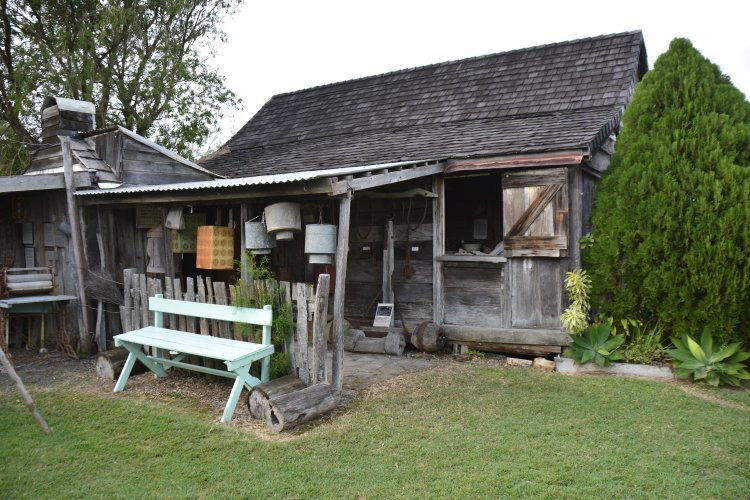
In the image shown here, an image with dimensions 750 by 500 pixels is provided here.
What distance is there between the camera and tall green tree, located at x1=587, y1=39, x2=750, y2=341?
5.88m

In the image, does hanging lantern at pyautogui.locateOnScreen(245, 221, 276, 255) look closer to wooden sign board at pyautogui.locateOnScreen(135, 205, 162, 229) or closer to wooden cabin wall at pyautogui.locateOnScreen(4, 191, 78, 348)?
wooden sign board at pyautogui.locateOnScreen(135, 205, 162, 229)

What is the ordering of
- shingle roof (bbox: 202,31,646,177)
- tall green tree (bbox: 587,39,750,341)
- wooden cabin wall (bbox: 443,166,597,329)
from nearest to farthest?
tall green tree (bbox: 587,39,750,341) < wooden cabin wall (bbox: 443,166,597,329) < shingle roof (bbox: 202,31,646,177)

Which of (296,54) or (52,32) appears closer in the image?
(52,32)

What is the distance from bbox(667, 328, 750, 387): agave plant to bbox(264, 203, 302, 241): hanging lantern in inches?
178

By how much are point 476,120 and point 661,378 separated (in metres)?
5.06

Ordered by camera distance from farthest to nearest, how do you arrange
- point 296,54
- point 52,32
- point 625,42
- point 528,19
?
1. point 296,54
2. point 528,19
3. point 52,32
4. point 625,42

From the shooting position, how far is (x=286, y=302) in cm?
569

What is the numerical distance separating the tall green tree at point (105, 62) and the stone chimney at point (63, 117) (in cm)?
641

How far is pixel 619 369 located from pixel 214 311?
188 inches

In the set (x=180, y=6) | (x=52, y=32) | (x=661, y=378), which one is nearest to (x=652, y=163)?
(x=661, y=378)

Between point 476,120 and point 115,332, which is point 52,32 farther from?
point 476,120

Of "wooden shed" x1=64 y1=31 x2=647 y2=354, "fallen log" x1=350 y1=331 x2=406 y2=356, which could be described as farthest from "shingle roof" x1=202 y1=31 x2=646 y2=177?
"fallen log" x1=350 y1=331 x2=406 y2=356

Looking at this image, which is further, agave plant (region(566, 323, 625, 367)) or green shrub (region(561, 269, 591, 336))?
green shrub (region(561, 269, 591, 336))

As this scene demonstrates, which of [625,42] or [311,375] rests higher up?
[625,42]
